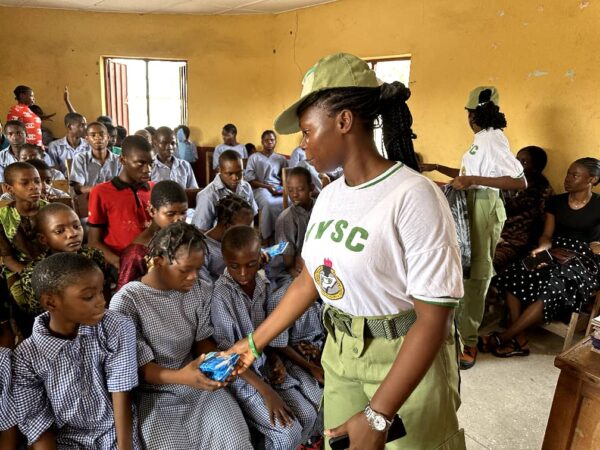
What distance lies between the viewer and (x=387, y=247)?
3.43ft

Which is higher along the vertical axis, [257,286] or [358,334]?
[358,334]

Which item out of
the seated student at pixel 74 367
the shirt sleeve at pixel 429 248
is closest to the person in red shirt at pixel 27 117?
the seated student at pixel 74 367

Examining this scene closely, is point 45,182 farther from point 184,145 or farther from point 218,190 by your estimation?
point 184,145

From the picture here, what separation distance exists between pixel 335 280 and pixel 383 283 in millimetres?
131

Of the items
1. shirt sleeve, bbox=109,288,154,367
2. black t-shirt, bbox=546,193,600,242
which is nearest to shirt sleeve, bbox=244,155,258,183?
black t-shirt, bbox=546,193,600,242

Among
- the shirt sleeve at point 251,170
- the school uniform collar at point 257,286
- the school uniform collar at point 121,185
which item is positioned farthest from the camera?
the shirt sleeve at point 251,170

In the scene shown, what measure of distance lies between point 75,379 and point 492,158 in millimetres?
2564

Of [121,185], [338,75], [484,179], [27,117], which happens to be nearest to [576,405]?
[338,75]

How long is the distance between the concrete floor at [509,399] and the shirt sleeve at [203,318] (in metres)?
1.47

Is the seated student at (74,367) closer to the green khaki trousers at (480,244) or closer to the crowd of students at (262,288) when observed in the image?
the crowd of students at (262,288)

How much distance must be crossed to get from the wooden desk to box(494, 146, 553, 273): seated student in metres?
2.26

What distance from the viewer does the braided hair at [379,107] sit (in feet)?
3.55

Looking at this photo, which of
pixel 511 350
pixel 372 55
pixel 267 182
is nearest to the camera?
pixel 511 350

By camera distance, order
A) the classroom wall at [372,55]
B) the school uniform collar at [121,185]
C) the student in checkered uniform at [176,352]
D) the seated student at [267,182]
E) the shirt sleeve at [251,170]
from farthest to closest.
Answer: the shirt sleeve at [251,170] < the seated student at [267,182] < the classroom wall at [372,55] < the school uniform collar at [121,185] < the student in checkered uniform at [176,352]
